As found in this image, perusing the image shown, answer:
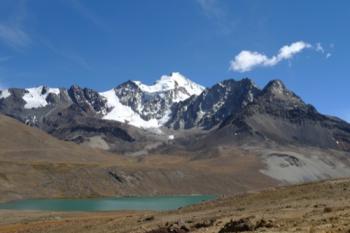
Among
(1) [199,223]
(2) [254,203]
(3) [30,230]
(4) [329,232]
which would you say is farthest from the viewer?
(3) [30,230]

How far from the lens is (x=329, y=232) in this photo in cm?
2353

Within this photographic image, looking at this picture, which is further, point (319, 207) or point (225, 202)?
point (225, 202)

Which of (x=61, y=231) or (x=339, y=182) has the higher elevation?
(x=339, y=182)

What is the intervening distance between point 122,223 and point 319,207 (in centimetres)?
2140

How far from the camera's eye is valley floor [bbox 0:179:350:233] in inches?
1174

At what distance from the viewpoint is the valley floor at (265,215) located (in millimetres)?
29812

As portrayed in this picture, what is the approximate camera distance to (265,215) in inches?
1533

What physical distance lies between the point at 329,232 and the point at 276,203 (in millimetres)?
27087

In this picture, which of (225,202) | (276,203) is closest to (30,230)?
(225,202)

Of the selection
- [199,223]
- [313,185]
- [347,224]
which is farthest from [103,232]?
[347,224]

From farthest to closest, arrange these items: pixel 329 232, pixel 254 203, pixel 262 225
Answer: pixel 254 203, pixel 262 225, pixel 329 232

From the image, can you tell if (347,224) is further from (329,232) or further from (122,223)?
(122,223)

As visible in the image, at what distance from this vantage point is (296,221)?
31.2 metres

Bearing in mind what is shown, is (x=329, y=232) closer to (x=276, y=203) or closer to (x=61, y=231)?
(x=276, y=203)
